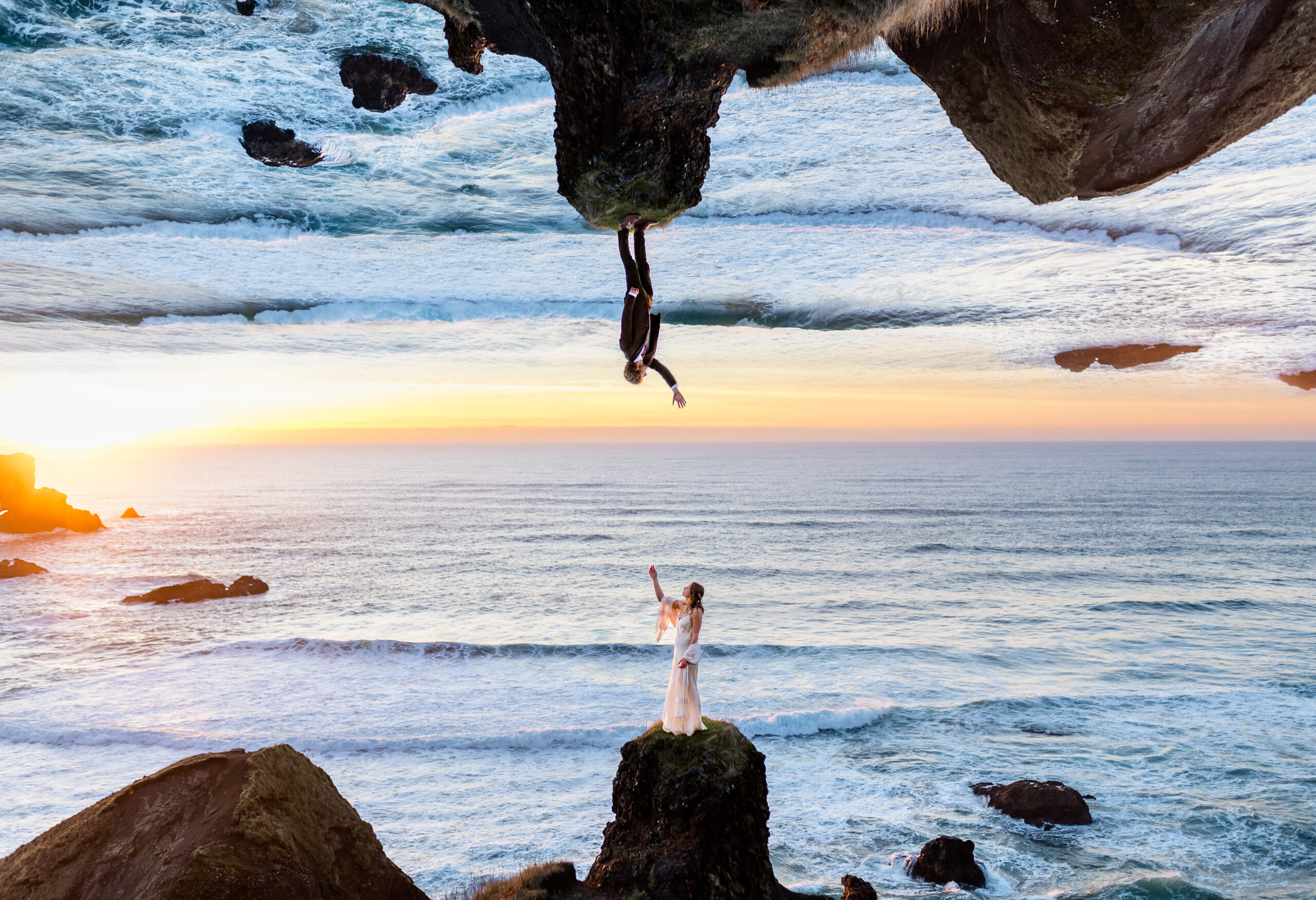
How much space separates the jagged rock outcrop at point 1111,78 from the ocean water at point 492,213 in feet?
2.93

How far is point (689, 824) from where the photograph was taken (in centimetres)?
624

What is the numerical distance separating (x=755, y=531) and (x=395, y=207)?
34815 mm

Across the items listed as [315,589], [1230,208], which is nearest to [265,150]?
[1230,208]

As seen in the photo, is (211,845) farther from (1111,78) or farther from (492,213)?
(492,213)

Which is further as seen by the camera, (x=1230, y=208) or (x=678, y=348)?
(x=678, y=348)

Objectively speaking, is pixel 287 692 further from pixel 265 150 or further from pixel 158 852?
pixel 158 852

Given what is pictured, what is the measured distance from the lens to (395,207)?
12422 millimetres

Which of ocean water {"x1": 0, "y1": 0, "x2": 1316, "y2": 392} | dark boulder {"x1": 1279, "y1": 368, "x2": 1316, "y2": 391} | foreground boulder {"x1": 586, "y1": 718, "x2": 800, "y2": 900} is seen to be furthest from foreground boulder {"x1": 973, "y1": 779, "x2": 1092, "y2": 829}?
dark boulder {"x1": 1279, "y1": 368, "x2": 1316, "y2": 391}

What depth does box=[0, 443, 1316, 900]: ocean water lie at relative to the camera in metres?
11.3

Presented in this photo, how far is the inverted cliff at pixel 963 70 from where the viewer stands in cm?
353

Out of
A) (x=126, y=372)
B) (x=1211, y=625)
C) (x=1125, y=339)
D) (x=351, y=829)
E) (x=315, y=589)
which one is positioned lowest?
(x=315, y=589)

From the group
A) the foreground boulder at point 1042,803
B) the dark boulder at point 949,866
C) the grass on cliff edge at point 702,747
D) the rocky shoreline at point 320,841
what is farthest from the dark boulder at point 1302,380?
the rocky shoreline at point 320,841

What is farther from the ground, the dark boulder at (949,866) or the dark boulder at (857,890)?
the dark boulder at (857,890)

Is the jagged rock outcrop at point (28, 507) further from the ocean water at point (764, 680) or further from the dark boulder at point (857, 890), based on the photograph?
the dark boulder at point (857, 890)
